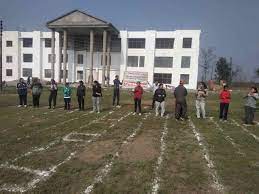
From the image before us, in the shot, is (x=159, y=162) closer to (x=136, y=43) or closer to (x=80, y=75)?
(x=136, y=43)

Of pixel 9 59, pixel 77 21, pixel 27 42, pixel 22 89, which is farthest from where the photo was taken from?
pixel 9 59

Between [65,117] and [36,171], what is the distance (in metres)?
8.78

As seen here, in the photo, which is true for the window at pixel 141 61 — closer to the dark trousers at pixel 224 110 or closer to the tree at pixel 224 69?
the tree at pixel 224 69

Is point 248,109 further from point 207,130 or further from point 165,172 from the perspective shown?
point 165,172

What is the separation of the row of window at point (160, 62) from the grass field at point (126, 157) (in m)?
43.3

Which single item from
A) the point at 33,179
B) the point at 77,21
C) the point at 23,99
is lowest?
the point at 33,179

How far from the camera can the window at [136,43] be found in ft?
189

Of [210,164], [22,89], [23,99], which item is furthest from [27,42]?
[210,164]

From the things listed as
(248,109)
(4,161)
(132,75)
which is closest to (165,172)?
(4,161)

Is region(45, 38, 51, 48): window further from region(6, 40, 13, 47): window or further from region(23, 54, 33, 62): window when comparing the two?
region(6, 40, 13, 47): window

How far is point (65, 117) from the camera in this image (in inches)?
607

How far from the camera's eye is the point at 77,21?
52.3 m

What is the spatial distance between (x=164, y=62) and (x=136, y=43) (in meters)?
6.93

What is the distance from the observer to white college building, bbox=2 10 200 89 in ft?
180
